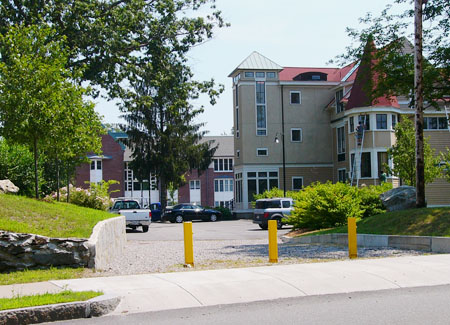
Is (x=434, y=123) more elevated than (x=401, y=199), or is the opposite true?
(x=434, y=123)

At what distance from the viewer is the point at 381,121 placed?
42.4 m

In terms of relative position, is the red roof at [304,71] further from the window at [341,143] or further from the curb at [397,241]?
the curb at [397,241]

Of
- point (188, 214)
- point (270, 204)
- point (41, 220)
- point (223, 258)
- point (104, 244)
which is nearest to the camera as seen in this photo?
point (41, 220)

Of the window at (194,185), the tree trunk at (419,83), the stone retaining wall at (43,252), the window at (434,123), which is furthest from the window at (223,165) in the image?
the stone retaining wall at (43,252)

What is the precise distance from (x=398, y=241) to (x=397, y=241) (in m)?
0.03

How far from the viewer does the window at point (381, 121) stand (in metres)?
42.3

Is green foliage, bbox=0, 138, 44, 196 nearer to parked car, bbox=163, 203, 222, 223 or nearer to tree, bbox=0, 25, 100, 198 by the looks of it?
tree, bbox=0, 25, 100, 198

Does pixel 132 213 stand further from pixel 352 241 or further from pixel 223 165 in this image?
pixel 223 165

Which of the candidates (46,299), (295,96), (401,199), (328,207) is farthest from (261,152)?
(46,299)

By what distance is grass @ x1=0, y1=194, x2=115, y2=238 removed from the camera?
39.7ft

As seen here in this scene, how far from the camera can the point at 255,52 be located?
51.0m

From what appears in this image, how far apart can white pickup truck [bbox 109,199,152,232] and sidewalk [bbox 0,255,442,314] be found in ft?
61.8

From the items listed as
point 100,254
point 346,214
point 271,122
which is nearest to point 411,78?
point 346,214

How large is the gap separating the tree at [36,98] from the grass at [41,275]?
5.85m
